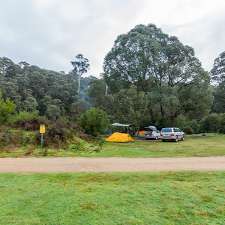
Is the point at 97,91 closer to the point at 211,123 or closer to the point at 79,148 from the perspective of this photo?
the point at 211,123

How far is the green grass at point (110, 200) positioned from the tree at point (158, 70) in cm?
3127

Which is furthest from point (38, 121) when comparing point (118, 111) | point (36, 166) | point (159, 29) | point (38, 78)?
point (38, 78)

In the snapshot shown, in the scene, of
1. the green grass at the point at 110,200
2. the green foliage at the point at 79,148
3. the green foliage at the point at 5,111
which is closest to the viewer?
the green grass at the point at 110,200

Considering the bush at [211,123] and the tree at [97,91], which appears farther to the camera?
the bush at [211,123]

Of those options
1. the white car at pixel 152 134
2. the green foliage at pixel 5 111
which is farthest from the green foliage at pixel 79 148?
the white car at pixel 152 134

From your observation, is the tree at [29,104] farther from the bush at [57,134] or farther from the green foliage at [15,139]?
the green foliage at [15,139]

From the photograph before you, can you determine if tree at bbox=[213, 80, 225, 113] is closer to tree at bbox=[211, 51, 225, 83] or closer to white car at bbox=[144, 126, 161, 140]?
tree at bbox=[211, 51, 225, 83]

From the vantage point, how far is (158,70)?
42312 mm

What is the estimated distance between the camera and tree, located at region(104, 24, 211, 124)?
41.5 metres

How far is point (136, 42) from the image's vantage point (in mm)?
42031

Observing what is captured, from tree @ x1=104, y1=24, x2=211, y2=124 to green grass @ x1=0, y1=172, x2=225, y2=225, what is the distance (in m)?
31.3

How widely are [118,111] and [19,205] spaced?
33446mm

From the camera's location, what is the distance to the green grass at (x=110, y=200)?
628cm

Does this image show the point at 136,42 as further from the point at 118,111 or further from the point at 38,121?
the point at 38,121
